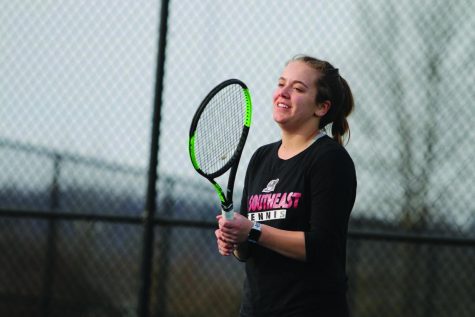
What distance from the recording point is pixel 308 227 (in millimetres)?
2324

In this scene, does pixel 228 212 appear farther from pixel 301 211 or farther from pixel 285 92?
pixel 285 92

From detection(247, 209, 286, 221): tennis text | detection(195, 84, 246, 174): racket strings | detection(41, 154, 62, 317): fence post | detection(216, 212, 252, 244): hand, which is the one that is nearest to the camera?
detection(216, 212, 252, 244): hand

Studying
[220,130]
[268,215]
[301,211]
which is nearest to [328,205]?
[301,211]

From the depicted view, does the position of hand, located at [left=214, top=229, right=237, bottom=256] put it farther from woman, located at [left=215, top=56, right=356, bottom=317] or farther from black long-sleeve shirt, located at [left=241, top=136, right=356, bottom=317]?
black long-sleeve shirt, located at [left=241, top=136, right=356, bottom=317]

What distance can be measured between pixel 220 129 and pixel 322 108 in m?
0.40

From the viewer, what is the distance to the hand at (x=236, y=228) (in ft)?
7.20

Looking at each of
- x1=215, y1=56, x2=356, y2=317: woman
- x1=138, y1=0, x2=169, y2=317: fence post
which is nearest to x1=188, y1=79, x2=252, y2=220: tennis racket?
x1=215, y1=56, x2=356, y2=317: woman

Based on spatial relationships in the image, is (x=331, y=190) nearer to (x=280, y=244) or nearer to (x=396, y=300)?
(x=280, y=244)

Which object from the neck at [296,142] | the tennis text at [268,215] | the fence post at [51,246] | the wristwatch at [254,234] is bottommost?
the fence post at [51,246]

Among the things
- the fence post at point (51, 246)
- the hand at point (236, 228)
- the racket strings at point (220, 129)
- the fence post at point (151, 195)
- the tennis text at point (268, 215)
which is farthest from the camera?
the fence post at point (51, 246)

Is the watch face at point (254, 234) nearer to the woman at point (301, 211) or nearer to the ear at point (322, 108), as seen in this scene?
the woman at point (301, 211)

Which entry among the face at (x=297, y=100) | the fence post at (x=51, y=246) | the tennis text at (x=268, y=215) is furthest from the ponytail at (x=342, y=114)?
the fence post at (x=51, y=246)

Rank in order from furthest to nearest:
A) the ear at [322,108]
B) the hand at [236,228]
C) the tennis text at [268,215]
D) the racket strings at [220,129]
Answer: the racket strings at [220,129] → the ear at [322,108] → the tennis text at [268,215] → the hand at [236,228]

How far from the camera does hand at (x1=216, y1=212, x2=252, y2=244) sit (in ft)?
7.20
